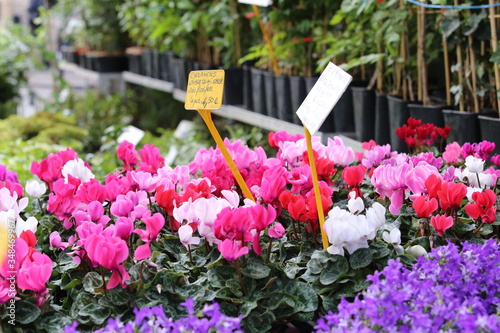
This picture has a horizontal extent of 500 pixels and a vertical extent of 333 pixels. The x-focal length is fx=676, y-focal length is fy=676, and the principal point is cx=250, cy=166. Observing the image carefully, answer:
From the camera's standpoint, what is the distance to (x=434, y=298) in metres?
1.11

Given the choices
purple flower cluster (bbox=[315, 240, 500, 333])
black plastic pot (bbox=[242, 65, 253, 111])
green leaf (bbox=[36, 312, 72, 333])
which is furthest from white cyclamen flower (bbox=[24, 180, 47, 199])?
black plastic pot (bbox=[242, 65, 253, 111])

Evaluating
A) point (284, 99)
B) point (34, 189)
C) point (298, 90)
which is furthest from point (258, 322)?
point (284, 99)

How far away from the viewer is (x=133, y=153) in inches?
81.4

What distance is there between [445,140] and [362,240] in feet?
4.45

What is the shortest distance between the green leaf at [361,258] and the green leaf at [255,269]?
168 mm

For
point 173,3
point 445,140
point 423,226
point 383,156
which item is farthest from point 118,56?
point 423,226

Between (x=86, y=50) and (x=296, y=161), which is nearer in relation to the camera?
(x=296, y=161)

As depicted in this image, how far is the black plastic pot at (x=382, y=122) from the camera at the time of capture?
2.88 meters

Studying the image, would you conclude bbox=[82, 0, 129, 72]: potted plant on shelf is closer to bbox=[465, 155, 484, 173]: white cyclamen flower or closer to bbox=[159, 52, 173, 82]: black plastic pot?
bbox=[159, 52, 173, 82]: black plastic pot

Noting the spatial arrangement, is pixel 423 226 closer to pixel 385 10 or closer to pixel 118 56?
pixel 385 10

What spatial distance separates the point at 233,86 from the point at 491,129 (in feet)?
7.00

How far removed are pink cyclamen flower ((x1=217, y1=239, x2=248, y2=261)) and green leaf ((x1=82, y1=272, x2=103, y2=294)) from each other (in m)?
0.25

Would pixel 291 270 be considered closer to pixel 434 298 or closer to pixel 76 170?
pixel 434 298

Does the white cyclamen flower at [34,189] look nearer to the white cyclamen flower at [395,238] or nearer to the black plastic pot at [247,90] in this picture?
the white cyclamen flower at [395,238]
